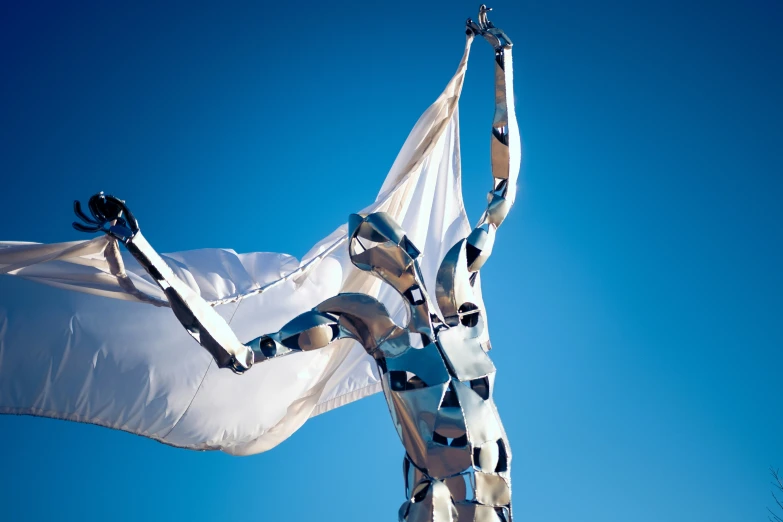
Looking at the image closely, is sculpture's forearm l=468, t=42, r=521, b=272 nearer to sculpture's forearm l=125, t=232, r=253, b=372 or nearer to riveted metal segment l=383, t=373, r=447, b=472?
riveted metal segment l=383, t=373, r=447, b=472

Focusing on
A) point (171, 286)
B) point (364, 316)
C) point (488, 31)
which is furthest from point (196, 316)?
point (488, 31)

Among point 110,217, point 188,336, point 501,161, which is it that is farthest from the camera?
point 188,336

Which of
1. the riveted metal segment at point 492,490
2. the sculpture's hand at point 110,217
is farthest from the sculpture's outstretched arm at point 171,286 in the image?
the riveted metal segment at point 492,490

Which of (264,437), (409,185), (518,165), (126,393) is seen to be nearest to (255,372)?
(264,437)

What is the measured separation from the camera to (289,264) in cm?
616

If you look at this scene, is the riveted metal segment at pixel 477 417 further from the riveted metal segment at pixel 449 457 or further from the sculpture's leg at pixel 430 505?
the sculpture's leg at pixel 430 505

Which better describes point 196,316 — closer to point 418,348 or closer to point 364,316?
point 364,316

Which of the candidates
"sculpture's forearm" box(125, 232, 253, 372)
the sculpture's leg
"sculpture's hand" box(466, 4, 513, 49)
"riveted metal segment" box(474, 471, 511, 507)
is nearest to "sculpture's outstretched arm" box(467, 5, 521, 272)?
"sculpture's hand" box(466, 4, 513, 49)

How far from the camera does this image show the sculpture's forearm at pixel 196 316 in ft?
13.1

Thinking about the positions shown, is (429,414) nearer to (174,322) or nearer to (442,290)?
(442,290)

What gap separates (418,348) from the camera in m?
4.34

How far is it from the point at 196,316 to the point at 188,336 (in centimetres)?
185

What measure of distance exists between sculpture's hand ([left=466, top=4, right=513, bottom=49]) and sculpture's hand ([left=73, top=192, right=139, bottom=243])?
2918 millimetres

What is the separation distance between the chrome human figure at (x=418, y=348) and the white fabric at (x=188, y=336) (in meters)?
0.86
